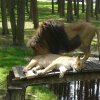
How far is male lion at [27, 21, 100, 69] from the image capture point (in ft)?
23.5

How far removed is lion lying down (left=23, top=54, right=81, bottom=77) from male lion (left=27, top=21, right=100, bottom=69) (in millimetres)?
166

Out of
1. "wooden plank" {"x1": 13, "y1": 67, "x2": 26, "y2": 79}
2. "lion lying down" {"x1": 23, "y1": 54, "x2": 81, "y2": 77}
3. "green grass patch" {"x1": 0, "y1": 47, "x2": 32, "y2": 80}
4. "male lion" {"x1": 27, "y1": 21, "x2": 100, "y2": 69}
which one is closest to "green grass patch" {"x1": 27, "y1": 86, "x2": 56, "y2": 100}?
"green grass patch" {"x1": 0, "y1": 47, "x2": 32, "y2": 80}

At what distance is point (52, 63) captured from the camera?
727 cm

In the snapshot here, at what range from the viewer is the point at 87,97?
1067cm

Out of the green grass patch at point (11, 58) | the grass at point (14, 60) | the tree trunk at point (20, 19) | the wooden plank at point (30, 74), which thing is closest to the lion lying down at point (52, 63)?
the wooden plank at point (30, 74)

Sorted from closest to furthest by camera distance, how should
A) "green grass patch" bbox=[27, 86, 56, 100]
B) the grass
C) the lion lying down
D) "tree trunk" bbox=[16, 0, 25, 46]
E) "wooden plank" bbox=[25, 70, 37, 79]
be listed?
"wooden plank" bbox=[25, 70, 37, 79] < the lion lying down < "green grass patch" bbox=[27, 86, 56, 100] < the grass < "tree trunk" bbox=[16, 0, 25, 46]

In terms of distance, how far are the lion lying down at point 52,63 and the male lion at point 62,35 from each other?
17 centimetres

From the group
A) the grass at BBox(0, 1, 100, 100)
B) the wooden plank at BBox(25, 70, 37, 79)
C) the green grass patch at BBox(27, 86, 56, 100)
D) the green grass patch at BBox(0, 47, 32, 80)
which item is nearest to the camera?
the wooden plank at BBox(25, 70, 37, 79)

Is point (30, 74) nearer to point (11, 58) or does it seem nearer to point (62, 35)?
point (62, 35)

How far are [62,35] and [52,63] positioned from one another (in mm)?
513

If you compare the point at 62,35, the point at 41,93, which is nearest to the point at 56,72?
the point at 62,35

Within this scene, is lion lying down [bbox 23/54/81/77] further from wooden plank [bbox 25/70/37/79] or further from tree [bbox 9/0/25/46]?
tree [bbox 9/0/25/46]

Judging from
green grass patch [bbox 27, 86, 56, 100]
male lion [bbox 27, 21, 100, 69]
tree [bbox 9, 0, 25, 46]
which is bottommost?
green grass patch [bbox 27, 86, 56, 100]

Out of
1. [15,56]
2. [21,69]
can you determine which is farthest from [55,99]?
[15,56]
